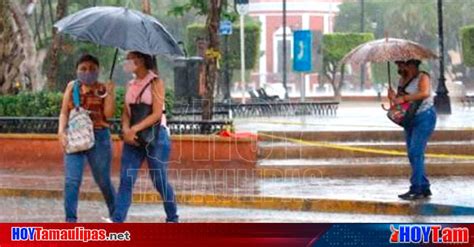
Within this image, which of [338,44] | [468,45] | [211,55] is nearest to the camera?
[211,55]

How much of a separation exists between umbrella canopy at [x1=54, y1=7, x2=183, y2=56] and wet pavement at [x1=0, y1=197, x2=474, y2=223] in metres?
1.84

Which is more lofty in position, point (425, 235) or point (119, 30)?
point (119, 30)

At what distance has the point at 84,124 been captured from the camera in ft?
31.8

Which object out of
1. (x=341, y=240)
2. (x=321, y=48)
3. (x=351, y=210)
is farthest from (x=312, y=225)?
(x=321, y=48)

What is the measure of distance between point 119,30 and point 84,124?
2.68ft

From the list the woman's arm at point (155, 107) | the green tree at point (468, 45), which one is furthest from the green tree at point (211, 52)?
the green tree at point (468, 45)

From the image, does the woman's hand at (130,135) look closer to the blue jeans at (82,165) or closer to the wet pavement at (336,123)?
the blue jeans at (82,165)

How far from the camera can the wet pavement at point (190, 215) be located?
10.9 meters

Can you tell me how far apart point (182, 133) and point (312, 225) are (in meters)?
8.13

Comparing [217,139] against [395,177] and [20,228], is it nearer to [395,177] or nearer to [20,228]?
[395,177]

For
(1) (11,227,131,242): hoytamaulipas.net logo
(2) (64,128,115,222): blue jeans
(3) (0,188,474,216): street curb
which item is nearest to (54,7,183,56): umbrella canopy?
(2) (64,128,115,222): blue jeans

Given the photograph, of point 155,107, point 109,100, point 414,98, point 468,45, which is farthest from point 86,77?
point 468,45

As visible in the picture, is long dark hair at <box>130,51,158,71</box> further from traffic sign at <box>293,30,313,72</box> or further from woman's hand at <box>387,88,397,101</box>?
traffic sign at <box>293,30,313,72</box>

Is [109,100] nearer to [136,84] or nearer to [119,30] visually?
[136,84]
